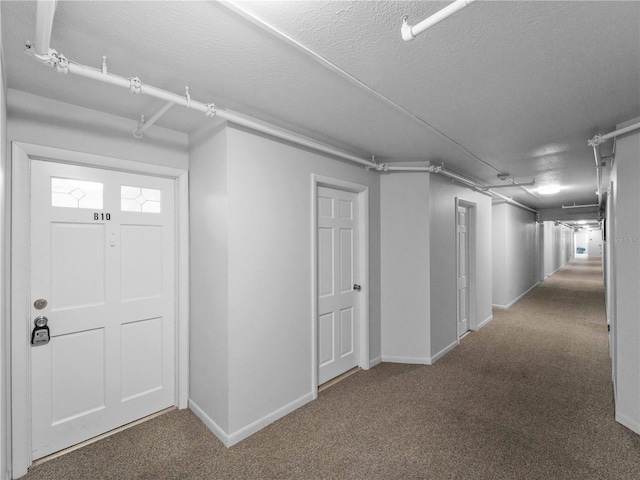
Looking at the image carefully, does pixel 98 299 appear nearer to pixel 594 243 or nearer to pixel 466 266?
pixel 466 266

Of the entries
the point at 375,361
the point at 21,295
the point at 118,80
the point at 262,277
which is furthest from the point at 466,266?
the point at 21,295

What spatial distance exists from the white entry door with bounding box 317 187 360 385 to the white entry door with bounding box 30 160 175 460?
1.41 m

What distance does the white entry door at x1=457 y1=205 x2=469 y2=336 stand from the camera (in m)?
4.90

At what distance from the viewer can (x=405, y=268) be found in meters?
3.85

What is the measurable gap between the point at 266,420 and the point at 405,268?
227 centimetres

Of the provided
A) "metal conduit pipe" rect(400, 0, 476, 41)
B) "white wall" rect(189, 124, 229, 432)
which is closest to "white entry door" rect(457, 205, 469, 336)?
"white wall" rect(189, 124, 229, 432)

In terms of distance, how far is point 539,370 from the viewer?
11.9ft

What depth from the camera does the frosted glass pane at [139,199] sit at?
2523 millimetres

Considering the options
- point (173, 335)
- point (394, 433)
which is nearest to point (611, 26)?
point (394, 433)

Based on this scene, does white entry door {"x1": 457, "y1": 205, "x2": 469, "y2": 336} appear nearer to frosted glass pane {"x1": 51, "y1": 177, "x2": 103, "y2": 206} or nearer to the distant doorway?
the distant doorway

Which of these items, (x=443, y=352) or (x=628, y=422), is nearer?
(x=628, y=422)

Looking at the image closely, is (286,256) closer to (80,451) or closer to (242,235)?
(242,235)

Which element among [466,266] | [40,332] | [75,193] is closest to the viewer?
[40,332]

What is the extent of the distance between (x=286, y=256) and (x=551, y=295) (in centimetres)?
877
